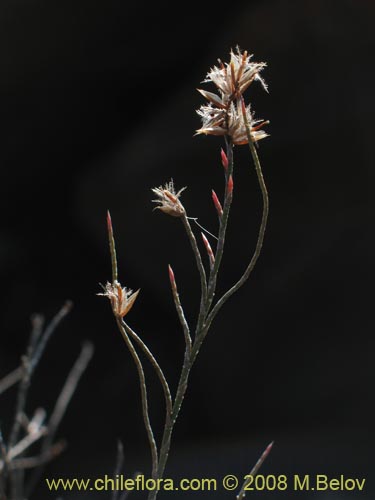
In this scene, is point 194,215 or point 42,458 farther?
point 194,215

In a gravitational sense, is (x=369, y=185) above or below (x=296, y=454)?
above

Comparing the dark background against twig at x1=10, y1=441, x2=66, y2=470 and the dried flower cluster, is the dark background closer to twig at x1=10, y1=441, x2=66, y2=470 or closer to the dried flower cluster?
twig at x1=10, y1=441, x2=66, y2=470

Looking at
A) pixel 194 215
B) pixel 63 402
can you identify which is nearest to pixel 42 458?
pixel 63 402

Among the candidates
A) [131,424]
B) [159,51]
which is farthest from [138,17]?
[131,424]

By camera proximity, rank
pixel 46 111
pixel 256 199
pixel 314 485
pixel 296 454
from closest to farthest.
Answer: pixel 314 485
pixel 296 454
pixel 256 199
pixel 46 111

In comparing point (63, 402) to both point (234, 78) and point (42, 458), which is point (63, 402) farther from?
point (234, 78)

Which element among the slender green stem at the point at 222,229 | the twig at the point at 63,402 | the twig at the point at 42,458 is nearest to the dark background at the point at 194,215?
the twig at the point at 63,402

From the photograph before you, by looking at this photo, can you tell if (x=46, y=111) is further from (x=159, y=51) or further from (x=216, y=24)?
(x=216, y=24)

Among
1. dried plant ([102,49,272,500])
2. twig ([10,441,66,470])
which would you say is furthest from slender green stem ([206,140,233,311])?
Answer: twig ([10,441,66,470])

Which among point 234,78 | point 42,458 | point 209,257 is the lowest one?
point 42,458
